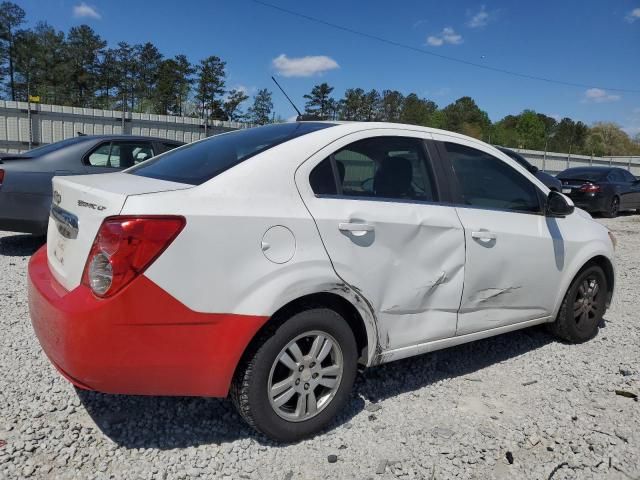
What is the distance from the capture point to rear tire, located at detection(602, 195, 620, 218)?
44.9 feet

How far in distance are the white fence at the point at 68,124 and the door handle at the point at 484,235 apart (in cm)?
1615

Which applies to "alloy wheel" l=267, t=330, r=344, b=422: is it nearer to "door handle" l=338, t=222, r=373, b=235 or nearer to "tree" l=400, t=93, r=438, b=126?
"door handle" l=338, t=222, r=373, b=235

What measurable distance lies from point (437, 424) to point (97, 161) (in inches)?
204

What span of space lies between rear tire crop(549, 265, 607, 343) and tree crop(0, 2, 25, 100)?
34844mm

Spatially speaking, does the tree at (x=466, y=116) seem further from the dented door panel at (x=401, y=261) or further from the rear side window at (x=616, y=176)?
the dented door panel at (x=401, y=261)

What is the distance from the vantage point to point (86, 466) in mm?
2301

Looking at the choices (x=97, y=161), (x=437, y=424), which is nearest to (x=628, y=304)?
(x=437, y=424)

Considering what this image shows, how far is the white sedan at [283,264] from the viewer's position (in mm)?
2090

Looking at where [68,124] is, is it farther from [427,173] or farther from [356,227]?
[356,227]

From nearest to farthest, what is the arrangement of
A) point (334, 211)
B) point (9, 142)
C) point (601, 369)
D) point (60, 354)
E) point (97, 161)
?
point (60, 354)
point (334, 211)
point (601, 369)
point (97, 161)
point (9, 142)

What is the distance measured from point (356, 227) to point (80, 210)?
1.31 metres

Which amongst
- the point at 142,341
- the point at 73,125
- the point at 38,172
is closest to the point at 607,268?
the point at 142,341

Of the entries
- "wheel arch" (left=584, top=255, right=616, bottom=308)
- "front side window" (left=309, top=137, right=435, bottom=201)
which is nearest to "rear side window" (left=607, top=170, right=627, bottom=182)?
"wheel arch" (left=584, top=255, right=616, bottom=308)

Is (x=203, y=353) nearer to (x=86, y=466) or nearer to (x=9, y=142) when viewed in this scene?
(x=86, y=466)
